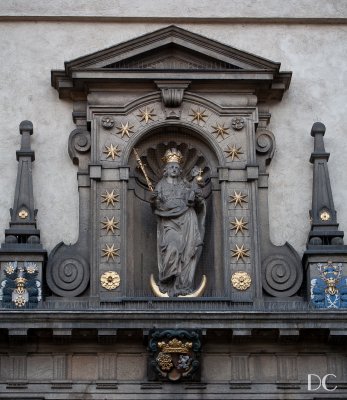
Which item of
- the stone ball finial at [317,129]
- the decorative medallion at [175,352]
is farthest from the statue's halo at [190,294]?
the stone ball finial at [317,129]

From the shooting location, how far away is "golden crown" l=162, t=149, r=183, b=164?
21.8 m

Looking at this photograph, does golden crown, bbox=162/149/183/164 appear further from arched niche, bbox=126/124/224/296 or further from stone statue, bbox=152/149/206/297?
arched niche, bbox=126/124/224/296

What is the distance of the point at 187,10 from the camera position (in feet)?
74.8

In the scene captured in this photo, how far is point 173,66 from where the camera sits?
2228 cm

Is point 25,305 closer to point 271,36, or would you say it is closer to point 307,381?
point 307,381

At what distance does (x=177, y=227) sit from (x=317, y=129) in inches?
91.4

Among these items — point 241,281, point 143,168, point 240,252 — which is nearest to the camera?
point 241,281

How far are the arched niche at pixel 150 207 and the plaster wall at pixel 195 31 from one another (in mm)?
729

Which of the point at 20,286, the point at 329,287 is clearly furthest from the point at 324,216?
the point at 20,286

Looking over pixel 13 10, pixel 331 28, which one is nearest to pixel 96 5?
pixel 13 10

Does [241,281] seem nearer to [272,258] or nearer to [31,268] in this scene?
[272,258]

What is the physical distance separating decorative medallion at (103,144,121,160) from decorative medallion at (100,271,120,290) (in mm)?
1603

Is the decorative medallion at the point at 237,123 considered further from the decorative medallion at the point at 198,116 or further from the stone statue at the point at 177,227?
the stone statue at the point at 177,227

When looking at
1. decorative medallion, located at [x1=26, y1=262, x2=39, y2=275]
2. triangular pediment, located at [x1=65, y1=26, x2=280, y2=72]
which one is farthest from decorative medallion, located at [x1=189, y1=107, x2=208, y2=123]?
decorative medallion, located at [x1=26, y1=262, x2=39, y2=275]
